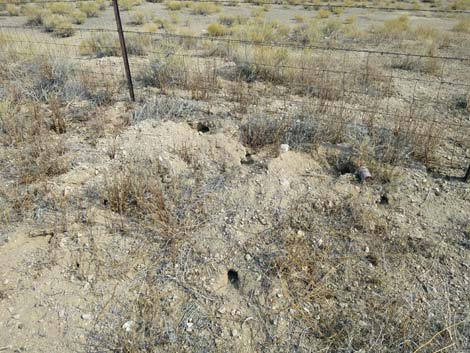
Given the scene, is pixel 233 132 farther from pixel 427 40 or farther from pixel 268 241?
pixel 427 40

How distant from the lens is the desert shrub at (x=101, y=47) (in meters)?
10.3

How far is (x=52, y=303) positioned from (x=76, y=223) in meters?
0.99

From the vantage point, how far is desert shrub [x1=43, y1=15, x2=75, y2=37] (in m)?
14.1

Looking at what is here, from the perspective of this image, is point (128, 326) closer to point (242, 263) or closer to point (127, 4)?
point (242, 263)

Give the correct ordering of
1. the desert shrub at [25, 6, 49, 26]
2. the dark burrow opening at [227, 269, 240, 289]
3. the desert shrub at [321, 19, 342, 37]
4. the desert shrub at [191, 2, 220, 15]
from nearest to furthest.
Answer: the dark burrow opening at [227, 269, 240, 289], the desert shrub at [321, 19, 342, 37], the desert shrub at [25, 6, 49, 26], the desert shrub at [191, 2, 220, 15]

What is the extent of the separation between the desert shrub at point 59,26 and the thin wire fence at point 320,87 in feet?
12.8

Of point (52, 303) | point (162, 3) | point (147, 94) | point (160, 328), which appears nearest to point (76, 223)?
point (52, 303)

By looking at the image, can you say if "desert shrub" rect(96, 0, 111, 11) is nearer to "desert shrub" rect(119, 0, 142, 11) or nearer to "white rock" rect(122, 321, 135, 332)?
"desert shrub" rect(119, 0, 142, 11)

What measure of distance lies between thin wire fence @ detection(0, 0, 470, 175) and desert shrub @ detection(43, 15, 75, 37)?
389cm

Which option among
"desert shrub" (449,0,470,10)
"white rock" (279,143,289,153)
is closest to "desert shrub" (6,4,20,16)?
"white rock" (279,143,289,153)

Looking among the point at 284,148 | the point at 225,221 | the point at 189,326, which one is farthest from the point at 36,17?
the point at 189,326

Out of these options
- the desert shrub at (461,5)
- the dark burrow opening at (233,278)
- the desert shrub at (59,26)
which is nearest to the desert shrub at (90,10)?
the desert shrub at (59,26)

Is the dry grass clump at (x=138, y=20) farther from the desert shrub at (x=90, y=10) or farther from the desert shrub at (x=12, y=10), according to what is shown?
the desert shrub at (x=12, y=10)

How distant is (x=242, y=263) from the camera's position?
3.48 m
